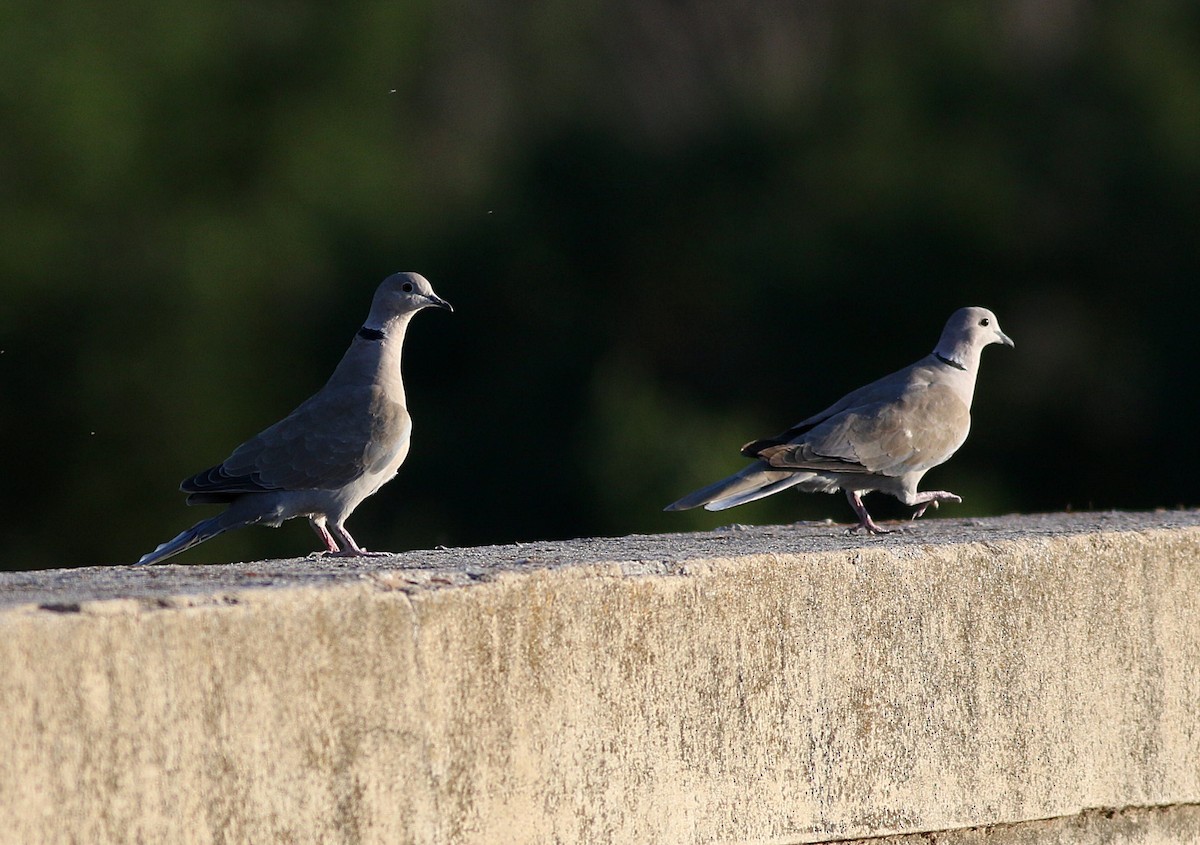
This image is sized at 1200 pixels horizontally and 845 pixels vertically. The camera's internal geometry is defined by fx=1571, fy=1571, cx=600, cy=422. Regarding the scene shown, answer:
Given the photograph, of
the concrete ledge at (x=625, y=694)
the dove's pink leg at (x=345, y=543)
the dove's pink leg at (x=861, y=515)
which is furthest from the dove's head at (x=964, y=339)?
the dove's pink leg at (x=345, y=543)

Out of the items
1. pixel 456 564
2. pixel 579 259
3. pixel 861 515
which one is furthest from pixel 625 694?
pixel 579 259

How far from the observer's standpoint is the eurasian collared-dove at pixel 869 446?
5848 mm

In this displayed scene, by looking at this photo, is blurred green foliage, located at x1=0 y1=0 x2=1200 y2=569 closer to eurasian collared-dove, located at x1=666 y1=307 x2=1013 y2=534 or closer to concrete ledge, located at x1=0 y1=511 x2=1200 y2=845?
eurasian collared-dove, located at x1=666 y1=307 x2=1013 y2=534

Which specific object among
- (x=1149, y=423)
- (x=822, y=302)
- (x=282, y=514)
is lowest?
(x=282, y=514)

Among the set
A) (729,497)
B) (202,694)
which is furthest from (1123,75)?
(202,694)

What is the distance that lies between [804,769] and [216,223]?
1605 cm

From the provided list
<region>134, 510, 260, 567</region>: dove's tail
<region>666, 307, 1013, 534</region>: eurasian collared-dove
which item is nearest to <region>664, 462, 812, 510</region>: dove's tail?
<region>666, 307, 1013, 534</region>: eurasian collared-dove

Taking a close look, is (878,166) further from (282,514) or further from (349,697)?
(349,697)

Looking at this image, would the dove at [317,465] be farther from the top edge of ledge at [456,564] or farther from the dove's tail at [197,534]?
the top edge of ledge at [456,564]

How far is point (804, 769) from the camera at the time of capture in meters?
3.74

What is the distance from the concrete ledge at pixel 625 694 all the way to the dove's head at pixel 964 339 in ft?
7.59

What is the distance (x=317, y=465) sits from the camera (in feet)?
18.2

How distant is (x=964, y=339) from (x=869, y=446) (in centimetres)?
104

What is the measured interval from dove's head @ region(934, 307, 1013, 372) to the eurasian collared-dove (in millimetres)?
75
